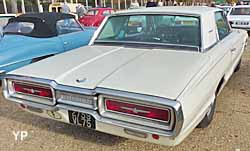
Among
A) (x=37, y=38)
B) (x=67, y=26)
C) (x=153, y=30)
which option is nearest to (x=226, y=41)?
(x=153, y=30)

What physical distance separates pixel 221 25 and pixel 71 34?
3187mm

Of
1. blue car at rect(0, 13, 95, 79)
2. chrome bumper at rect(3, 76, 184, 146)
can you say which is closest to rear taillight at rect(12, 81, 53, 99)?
chrome bumper at rect(3, 76, 184, 146)

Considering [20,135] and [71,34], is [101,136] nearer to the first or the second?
[20,135]

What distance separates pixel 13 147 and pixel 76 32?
371 cm

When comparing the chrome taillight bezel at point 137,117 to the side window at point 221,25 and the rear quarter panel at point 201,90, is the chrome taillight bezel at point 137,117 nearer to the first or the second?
the rear quarter panel at point 201,90

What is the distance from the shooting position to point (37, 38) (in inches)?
212

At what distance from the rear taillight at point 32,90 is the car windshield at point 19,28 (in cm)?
275

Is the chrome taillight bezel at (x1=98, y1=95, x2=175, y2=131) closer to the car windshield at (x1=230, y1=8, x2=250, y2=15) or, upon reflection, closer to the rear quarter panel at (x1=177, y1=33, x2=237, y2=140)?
the rear quarter panel at (x1=177, y1=33, x2=237, y2=140)

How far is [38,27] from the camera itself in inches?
218

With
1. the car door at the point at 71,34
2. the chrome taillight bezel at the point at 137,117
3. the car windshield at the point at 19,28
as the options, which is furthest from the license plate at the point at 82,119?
the car windshield at the point at 19,28

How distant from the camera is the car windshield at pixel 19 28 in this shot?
5609 millimetres

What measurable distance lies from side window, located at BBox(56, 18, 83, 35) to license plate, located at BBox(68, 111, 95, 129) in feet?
11.1

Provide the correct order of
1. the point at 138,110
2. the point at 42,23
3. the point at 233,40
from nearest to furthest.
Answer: the point at 138,110, the point at 233,40, the point at 42,23

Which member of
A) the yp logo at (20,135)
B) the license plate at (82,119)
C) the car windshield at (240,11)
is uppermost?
the car windshield at (240,11)
